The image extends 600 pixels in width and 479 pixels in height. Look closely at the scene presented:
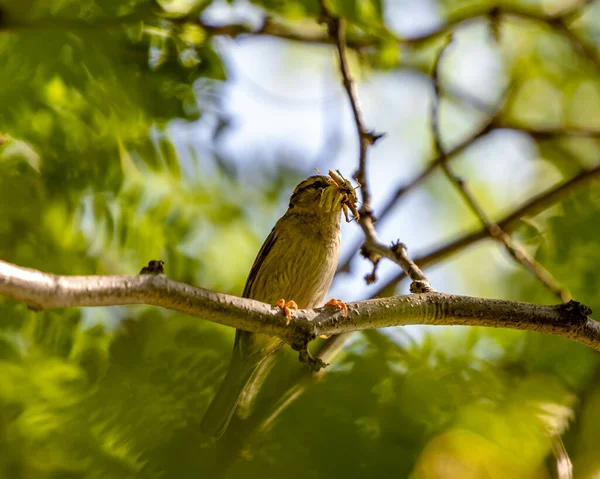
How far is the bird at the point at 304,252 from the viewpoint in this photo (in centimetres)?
503

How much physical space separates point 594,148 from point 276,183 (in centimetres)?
438

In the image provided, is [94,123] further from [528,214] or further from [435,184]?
[435,184]

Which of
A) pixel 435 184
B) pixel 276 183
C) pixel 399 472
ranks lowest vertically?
pixel 399 472

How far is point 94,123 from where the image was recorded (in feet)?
14.6

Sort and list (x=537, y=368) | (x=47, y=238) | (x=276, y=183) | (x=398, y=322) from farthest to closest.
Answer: (x=276, y=183) → (x=47, y=238) → (x=537, y=368) → (x=398, y=322)

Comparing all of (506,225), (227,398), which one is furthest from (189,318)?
(506,225)

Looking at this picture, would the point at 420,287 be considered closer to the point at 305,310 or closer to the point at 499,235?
the point at 305,310

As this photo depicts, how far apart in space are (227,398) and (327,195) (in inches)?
91.1

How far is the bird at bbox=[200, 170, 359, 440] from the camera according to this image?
503cm

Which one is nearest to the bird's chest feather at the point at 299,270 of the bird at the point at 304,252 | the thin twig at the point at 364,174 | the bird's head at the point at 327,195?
the bird at the point at 304,252

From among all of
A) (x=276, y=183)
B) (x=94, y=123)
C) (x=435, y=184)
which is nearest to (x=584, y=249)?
(x=276, y=183)

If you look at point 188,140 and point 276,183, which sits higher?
point 276,183

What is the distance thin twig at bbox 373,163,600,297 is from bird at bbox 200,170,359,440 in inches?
20.7

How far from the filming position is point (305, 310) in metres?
3.37
